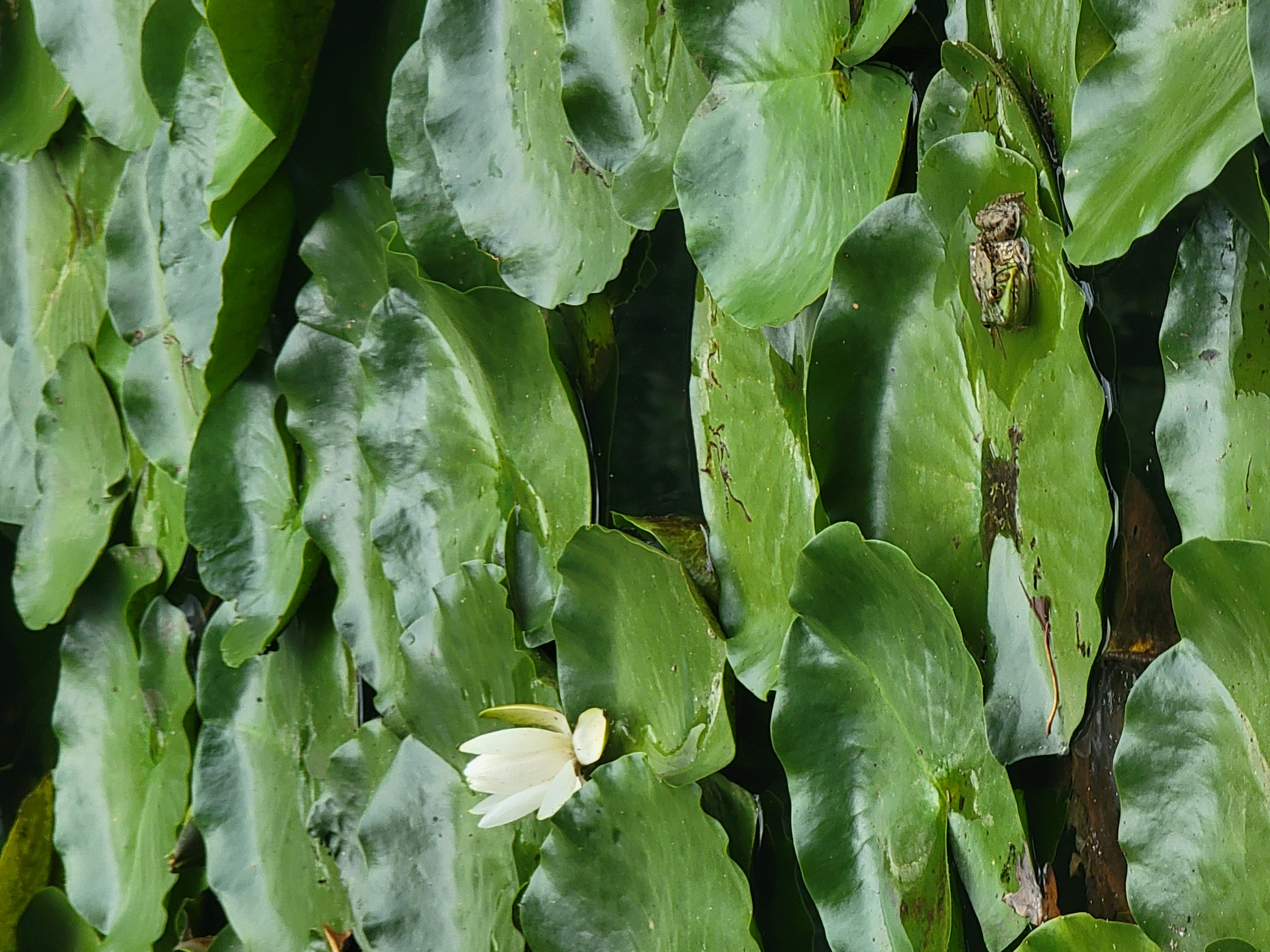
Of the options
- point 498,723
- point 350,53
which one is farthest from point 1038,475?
point 350,53

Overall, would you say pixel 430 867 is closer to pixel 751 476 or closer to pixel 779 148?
pixel 751 476

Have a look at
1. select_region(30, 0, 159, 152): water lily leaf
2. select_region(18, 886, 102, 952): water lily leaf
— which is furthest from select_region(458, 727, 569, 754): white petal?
select_region(18, 886, 102, 952): water lily leaf

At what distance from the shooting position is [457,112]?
0.52 metres

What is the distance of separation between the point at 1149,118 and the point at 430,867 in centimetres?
47

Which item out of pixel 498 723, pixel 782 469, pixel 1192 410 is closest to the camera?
pixel 1192 410

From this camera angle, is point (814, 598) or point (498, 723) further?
point (498, 723)

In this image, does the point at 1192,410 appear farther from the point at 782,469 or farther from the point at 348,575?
the point at 348,575

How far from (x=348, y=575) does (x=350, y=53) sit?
0.30 m

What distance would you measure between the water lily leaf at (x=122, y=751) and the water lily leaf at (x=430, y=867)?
29cm

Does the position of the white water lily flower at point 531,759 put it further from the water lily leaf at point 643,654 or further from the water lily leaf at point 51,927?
the water lily leaf at point 51,927

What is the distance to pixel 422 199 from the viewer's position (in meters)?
0.56

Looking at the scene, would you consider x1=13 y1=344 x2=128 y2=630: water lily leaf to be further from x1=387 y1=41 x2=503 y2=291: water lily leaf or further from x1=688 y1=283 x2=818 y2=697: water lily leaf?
x1=688 y1=283 x2=818 y2=697: water lily leaf

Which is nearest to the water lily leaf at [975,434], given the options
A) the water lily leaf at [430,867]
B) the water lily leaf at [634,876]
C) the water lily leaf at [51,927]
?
the water lily leaf at [634,876]

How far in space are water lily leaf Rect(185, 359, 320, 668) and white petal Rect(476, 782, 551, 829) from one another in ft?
0.87
